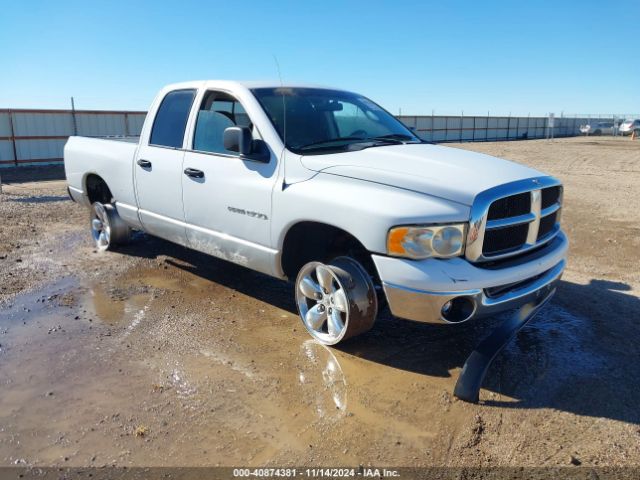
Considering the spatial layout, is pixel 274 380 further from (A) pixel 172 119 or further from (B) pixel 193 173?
(A) pixel 172 119

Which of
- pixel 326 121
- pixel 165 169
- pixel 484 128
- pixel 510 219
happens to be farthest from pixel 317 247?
pixel 484 128

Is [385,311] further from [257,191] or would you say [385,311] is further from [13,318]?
[13,318]

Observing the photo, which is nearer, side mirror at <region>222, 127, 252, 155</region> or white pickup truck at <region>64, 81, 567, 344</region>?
white pickup truck at <region>64, 81, 567, 344</region>

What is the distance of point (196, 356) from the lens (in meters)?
4.04

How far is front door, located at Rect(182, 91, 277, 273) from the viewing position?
4289mm

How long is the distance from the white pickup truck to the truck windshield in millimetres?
16

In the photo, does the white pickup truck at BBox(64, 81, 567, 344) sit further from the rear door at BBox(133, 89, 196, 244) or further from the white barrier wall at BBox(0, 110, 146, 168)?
the white barrier wall at BBox(0, 110, 146, 168)

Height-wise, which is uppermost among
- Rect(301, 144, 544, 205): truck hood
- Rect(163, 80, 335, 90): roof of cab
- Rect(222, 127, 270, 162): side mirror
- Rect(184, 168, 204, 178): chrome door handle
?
Rect(163, 80, 335, 90): roof of cab

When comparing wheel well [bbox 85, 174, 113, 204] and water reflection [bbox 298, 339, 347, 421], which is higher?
wheel well [bbox 85, 174, 113, 204]

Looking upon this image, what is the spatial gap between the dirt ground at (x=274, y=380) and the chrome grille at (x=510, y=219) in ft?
2.89

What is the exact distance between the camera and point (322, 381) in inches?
143

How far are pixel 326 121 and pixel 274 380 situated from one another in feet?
7.58

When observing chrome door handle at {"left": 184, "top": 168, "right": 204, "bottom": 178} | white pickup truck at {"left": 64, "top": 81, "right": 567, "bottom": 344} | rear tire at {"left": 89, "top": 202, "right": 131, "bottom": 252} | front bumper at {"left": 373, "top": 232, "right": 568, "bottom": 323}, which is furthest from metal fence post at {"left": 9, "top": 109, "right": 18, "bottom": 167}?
front bumper at {"left": 373, "top": 232, "right": 568, "bottom": 323}

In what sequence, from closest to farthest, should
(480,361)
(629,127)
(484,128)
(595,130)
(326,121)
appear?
(480,361)
(326,121)
(484,128)
(629,127)
(595,130)
